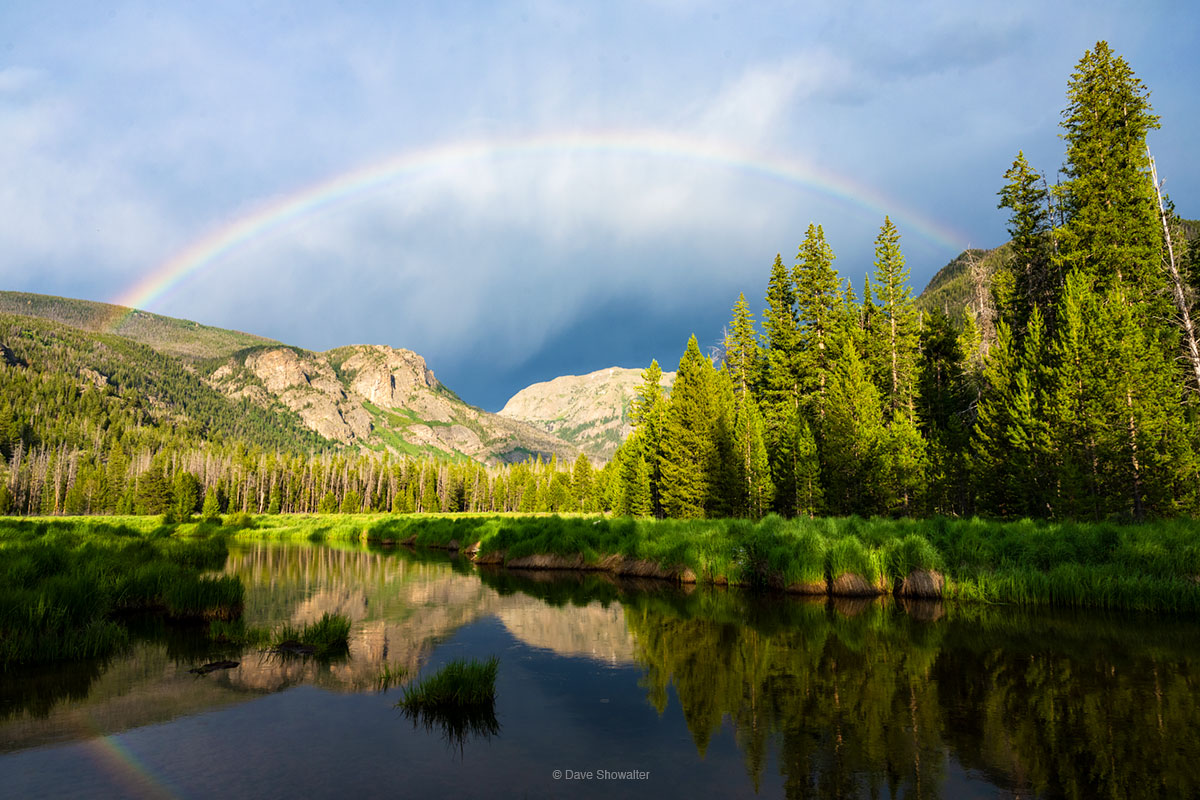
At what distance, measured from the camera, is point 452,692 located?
10.3 meters

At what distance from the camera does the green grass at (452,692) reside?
10.2 m

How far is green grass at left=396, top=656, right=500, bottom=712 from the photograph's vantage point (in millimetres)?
10172

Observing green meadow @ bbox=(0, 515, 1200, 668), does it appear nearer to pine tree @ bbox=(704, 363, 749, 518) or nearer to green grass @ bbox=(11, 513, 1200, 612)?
green grass @ bbox=(11, 513, 1200, 612)

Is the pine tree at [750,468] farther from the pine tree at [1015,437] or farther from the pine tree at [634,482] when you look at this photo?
the pine tree at [1015,437]

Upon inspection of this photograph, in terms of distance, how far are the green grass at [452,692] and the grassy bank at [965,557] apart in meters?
13.9

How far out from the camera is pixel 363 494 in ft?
479

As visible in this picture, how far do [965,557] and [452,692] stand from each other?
18004mm

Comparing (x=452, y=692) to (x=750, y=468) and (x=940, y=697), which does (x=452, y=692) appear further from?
(x=750, y=468)

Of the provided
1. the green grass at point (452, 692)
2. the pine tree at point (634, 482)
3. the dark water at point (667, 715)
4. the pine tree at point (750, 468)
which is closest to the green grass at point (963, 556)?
the dark water at point (667, 715)

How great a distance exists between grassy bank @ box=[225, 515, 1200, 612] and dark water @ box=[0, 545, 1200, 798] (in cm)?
171

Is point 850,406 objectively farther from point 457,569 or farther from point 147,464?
point 147,464

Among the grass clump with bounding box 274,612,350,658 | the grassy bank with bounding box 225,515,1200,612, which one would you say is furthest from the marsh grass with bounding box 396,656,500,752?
the grassy bank with bounding box 225,515,1200,612

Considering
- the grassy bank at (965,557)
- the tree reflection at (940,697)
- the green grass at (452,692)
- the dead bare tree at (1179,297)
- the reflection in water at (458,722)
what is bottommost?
the reflection in water at (458,722)

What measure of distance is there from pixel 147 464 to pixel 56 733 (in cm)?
16359
